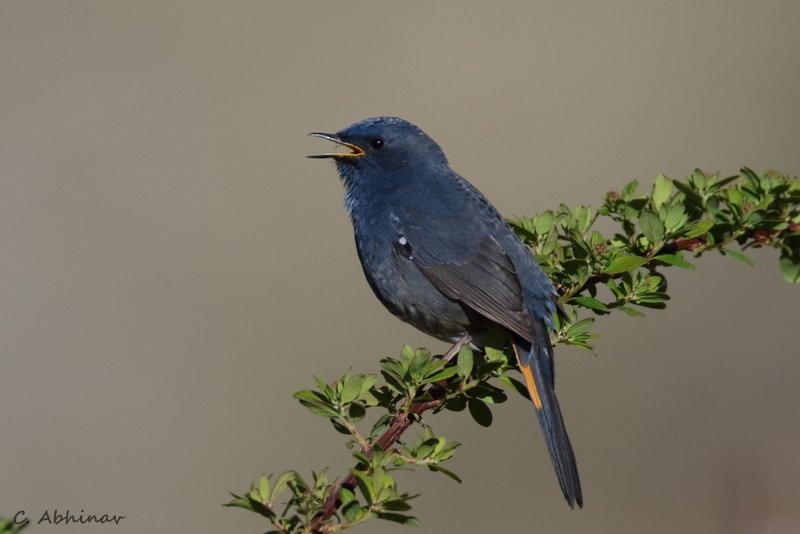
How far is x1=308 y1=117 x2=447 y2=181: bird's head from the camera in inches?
193

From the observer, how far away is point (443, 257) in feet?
14.6

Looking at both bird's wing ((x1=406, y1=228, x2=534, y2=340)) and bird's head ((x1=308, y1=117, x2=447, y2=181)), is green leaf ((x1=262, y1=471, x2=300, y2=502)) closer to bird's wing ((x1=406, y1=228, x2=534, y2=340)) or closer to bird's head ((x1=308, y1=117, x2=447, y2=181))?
bird's wing ((x1=406, y1=228, x2=534, y2=340))

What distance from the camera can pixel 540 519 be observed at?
6.42 meters

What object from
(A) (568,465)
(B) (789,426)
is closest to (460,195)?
(A) (568,465)

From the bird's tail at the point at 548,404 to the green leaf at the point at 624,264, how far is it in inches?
26.4

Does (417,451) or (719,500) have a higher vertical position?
(417,451)

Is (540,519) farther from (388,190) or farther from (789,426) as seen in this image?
(388,190)

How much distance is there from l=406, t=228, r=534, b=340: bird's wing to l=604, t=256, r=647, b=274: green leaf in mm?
771

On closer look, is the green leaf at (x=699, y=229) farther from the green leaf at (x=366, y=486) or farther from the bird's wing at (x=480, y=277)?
the green leaf at (x=366, y=486)

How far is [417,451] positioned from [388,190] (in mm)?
2322

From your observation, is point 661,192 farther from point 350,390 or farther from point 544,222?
point 350,390

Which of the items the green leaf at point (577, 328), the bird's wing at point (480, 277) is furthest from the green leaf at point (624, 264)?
the bird's wing at point (480, 277)

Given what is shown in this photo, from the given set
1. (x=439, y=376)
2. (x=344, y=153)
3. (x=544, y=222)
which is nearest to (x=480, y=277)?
(x=544, y=222)

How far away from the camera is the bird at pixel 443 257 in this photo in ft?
13.0
